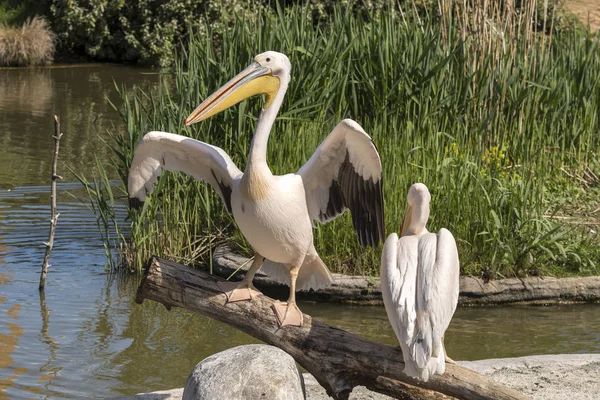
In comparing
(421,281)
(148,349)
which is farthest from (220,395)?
(148,349)

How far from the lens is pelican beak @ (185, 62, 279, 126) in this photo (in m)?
4.58

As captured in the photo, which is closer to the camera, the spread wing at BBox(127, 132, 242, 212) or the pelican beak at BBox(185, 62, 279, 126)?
the pelican beak at BBox(185, 62, 279, 126)

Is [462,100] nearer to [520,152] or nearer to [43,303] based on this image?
[520,152]

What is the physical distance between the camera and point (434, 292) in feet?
13.4

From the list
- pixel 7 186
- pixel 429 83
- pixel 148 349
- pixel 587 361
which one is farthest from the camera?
pixel 7 186

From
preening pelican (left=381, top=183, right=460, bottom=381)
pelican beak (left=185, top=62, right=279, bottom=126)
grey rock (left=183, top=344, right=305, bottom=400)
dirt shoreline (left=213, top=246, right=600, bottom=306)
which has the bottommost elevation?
dirt shoreline (left=213, top=246, right=600, bottom=306)

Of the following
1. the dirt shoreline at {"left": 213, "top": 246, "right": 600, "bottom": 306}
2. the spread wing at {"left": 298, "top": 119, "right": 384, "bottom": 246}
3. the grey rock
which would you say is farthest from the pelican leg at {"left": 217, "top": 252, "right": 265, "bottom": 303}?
the dirt shoreline at {"left": 213, "top": 246, "right": 600, "bottom": 306}

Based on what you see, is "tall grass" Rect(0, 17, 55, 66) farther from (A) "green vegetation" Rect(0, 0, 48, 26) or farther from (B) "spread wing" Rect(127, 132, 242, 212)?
(B) "spread wing" Rect(127, 132, 242, 212)

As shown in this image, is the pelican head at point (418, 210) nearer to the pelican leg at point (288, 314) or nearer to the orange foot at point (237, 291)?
the pelican leg at point (288, 314)

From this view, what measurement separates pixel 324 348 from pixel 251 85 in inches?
51.3

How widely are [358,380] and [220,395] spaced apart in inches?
25.6

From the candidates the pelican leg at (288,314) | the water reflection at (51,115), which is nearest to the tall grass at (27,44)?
the water reflection at (51,115)

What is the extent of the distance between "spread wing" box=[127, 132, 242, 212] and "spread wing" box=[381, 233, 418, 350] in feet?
3.15

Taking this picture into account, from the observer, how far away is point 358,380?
4.45m
